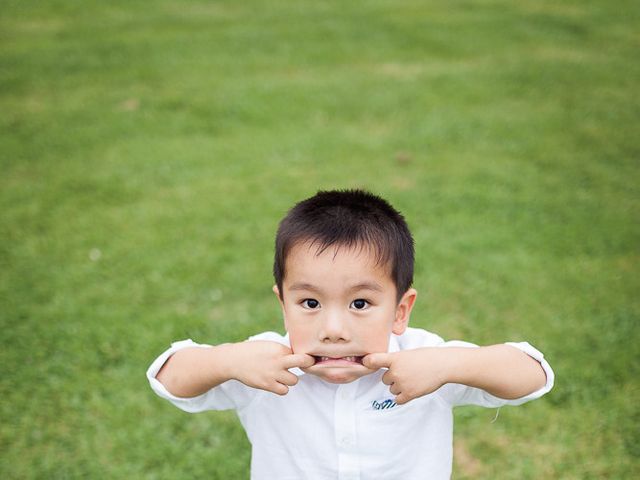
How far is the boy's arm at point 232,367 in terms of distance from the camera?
4.82 ft

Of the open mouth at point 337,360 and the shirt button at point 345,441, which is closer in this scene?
the open mouth at point 337,360

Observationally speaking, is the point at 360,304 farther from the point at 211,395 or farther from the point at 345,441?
the point at 211,395

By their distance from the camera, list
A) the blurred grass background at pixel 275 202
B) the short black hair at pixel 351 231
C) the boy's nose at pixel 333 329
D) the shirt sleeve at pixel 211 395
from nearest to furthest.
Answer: the boy's nose at pixel 333 329
the short black hair at pixel 351 231
the shirt sleeve at pixel 211 395
the blurred grass background at pixel 275 202

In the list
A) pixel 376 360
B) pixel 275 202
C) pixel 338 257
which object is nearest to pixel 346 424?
pixel 376 360

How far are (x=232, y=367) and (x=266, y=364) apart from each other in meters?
0.10

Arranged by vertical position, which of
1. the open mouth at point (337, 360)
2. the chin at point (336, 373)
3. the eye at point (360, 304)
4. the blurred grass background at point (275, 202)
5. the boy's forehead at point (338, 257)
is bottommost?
the blurred grass background at point (275, 202)

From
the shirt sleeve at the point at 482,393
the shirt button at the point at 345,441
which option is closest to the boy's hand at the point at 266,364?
the shirt button at the point at 345,441

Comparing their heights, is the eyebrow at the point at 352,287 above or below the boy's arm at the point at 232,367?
above

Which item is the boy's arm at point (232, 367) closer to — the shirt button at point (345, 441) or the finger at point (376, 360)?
the finger at point (376, 360)

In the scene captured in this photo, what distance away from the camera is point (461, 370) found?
1.53 meters

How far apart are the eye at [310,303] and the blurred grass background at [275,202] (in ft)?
4.78

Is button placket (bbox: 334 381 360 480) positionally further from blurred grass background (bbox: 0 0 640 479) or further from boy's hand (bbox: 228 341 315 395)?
blurred grass background (bbox: 0 0 640 479)

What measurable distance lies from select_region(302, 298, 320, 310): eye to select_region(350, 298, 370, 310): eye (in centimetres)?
9

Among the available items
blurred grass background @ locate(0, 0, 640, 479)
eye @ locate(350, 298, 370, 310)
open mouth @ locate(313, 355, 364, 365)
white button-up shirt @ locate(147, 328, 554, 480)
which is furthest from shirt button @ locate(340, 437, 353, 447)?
blurred grass background @ locate(0, 0, 640, 479)
